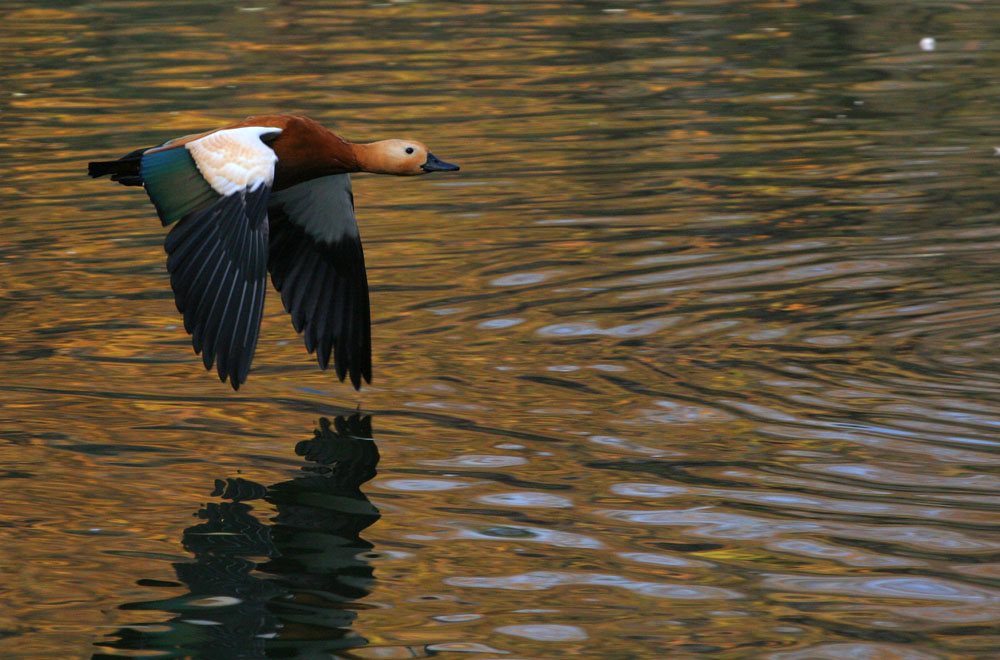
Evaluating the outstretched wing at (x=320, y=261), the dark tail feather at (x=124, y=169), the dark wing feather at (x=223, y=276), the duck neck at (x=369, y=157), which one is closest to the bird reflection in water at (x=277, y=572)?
the dark wing feather at (x=223, y=276)

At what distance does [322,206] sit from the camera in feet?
23.8

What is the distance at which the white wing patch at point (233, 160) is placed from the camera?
6.30m

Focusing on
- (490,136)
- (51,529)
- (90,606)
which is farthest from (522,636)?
(490,136)

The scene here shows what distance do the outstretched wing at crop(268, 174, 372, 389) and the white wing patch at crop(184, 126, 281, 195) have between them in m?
0.73

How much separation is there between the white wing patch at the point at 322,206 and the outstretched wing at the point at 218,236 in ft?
2.46

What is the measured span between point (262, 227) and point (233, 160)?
354 millimetres

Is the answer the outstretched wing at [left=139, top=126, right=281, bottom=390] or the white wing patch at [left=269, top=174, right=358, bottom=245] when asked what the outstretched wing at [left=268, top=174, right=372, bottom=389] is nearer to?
the white wing patch at [left=269, top=174, right=358, bottom=245]

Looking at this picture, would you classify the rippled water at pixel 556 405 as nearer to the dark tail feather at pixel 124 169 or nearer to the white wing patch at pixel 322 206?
the white wing patch at pixel 322 206

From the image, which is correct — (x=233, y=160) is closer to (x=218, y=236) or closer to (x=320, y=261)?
(x=218, y=236)

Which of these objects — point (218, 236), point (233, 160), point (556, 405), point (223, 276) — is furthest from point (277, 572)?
point (233, 160)

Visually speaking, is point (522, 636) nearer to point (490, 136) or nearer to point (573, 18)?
point (490, 136)

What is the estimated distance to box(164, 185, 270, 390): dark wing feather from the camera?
603cm

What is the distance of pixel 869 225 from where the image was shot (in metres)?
9.09

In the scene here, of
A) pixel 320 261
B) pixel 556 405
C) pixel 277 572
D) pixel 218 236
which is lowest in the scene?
pixel 277 572
